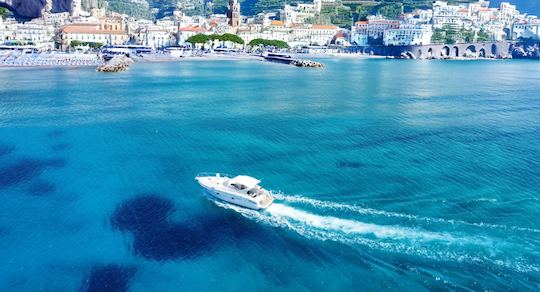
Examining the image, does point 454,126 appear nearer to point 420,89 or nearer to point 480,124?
point 480,124

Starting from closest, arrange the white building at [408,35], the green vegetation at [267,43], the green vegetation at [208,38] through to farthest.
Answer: the green vegetation at [208,38] < the green vegetation at [267,43] < the white building at [408,35]

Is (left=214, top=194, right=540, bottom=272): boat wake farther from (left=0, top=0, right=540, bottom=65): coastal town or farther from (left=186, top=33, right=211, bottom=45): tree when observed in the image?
(left=186, top=33, right=211, bottom=45): tree

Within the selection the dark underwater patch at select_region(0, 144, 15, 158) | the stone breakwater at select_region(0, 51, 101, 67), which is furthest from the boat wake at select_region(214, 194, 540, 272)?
the stone breakwater at select_region(0, 51, 101, 67)

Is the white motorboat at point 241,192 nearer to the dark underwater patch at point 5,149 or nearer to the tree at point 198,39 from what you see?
the dark underwater patch at point 5,149

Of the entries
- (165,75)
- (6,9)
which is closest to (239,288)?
(165,75)

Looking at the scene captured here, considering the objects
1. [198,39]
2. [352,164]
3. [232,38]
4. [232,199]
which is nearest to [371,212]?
[232,199]

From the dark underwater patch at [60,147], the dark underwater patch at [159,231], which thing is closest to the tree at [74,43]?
the dark underwater patch at [60,147]

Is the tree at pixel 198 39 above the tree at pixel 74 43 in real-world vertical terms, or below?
above
